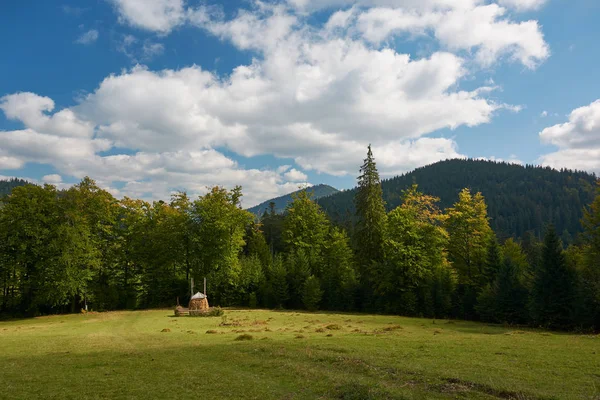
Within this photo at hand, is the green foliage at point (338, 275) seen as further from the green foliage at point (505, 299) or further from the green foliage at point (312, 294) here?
the green foliage at point (505, 299)

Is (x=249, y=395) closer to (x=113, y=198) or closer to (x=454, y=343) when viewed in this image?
(x=454, y=343)

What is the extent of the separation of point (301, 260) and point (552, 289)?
98.0ft

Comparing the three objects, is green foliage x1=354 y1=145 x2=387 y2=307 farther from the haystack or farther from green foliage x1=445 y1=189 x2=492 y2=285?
the haystack

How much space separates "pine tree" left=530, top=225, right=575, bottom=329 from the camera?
29.5m

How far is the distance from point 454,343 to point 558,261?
56.9 ft

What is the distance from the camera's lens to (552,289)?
3003 cm

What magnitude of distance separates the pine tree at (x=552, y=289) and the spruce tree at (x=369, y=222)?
61.7ft

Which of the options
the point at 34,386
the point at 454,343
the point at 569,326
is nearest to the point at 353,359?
the point at 454,343

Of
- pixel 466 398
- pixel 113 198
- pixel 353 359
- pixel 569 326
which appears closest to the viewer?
pixel 466 398

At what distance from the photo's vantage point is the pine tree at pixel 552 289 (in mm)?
29545

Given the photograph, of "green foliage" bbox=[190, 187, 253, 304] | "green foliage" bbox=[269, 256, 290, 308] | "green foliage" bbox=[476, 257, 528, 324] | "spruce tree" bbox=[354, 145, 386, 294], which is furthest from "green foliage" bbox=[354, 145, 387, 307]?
"green foliage" bbox=[190, 187, 253, 304]

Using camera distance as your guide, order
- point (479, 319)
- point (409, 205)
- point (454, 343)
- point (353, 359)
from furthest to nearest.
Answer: point (409, 205), point (479, 319), point (454, 343), point (353, 359)

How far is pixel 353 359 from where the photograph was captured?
50.1 feet

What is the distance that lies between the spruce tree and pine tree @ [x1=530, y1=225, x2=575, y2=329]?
1880 centimetres
